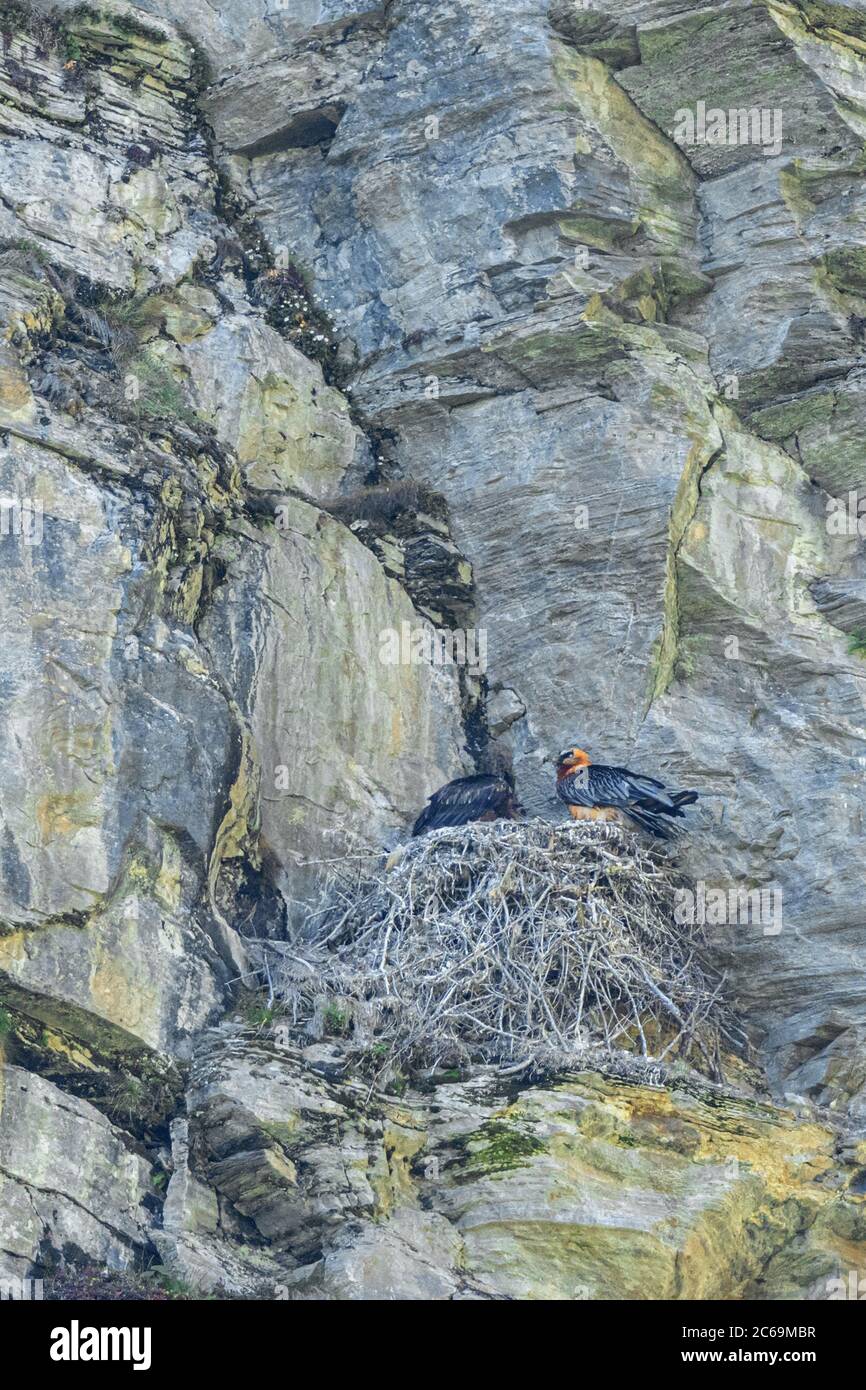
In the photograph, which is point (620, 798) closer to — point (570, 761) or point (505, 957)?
point (570, 761)

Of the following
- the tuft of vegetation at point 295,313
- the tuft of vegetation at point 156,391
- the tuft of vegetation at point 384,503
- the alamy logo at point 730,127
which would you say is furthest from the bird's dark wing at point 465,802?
the alamy logo at point 730,127

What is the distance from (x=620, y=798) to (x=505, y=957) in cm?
205

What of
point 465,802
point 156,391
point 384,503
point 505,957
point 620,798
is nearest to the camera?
point 505,957

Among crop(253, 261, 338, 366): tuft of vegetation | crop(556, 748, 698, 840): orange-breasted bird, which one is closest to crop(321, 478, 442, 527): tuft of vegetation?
crop(253, 261, 338, 366): tuft of vegetation

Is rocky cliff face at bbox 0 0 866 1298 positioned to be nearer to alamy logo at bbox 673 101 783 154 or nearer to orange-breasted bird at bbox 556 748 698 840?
alamy logo at bbox 673 101 783 154

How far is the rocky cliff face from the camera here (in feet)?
58.2

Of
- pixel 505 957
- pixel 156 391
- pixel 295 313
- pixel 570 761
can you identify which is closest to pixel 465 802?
pixel 570 761

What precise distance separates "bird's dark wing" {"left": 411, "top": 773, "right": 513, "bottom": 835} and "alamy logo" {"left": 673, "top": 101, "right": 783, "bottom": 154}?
6812mm

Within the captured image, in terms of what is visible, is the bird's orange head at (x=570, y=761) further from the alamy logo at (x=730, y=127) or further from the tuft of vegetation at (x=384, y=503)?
the alamy logo at (x=730, y=127)

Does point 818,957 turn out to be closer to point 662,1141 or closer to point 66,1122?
point 662,1141

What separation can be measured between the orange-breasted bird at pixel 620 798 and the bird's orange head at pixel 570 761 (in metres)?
0.08

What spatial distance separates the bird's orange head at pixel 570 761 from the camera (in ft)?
68.5

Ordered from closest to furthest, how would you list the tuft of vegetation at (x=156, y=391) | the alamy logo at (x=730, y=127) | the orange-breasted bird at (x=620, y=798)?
the orange-breasted bird at (x=620, y=798) → the tuft of vegetation at (x=156, y=391) → the alamy logo at (x=730, y=127)

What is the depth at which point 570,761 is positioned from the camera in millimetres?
20938
